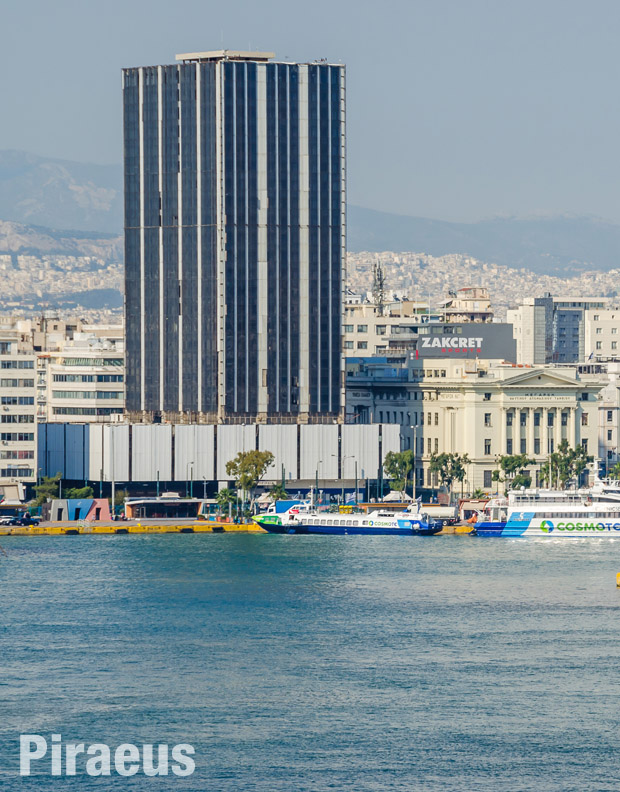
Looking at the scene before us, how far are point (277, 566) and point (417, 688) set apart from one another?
45.4 meters

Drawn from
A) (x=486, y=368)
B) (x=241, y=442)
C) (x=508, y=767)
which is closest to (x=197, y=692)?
(x=508, y=767)

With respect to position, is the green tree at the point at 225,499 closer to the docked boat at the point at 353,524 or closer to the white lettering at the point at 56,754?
the docked boat at the point at 353,524

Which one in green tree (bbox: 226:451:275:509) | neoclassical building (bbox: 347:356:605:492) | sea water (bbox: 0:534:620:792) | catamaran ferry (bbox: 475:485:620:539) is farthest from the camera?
neoclassical building (bbox: 347:356:605:492)

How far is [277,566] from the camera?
424 ft

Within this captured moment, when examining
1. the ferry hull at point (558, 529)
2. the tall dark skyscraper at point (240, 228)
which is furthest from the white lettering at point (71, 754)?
the tall dark skyscraper at point (240, 228)

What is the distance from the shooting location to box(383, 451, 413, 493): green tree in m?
180

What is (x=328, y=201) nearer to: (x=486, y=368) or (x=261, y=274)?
(x=261, y=274)

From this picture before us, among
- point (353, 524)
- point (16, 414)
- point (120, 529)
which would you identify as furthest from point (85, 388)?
point (353, 524)

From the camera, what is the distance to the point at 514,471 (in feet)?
613

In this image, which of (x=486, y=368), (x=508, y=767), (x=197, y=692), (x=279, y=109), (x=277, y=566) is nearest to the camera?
(x=508, y=767)

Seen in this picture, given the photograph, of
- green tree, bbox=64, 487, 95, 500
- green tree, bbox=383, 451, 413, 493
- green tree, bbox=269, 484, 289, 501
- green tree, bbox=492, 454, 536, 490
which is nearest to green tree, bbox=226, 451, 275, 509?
green tree, bbox=269, 484, 289, 501

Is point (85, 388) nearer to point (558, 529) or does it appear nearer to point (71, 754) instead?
point (558, 529)

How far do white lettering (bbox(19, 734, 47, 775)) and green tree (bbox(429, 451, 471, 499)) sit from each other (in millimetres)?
112614

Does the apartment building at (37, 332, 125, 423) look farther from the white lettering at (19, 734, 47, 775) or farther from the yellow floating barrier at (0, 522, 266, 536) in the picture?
the white lettering at (19, 734, 47, 775)
